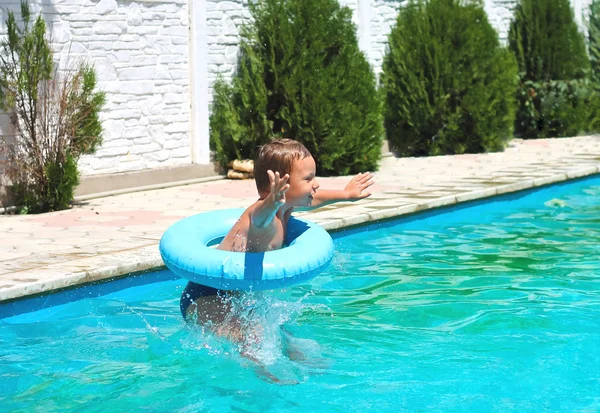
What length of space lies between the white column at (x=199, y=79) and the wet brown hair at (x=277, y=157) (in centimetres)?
671

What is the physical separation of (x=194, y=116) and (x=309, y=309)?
5.60 m

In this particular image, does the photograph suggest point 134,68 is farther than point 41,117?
Yes

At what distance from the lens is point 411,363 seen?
5.25m

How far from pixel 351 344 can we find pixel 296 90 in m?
6.40

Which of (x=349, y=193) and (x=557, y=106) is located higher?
(x=557, y=106)

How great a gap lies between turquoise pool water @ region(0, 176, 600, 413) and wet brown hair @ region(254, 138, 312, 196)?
68 centimetres

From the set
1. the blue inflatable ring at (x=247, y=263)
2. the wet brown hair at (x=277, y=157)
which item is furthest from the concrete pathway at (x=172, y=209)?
the wet brown hair at (x=277, y=157)

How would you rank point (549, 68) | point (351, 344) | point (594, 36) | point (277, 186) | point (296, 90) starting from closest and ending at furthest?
point (277, 186)
point (351, 344)
point (296, 90)
point (549, 68)
point (594, 36)

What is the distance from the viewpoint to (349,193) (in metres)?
5.18

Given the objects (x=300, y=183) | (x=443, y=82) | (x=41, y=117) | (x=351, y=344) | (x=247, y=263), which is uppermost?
(x=443, y=82)

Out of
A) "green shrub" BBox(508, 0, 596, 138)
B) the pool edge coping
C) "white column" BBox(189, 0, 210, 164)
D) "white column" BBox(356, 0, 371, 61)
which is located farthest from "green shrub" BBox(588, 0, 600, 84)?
"white column" BBox(189, 0, 210, 164)

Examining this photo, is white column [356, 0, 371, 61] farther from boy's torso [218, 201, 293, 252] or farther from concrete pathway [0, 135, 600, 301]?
boy's torso [218, 201, 293, 252]

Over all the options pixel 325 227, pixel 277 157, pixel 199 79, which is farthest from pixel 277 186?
pixel 199 79

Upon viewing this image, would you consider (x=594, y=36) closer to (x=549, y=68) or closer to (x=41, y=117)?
(x=549, y=68)
